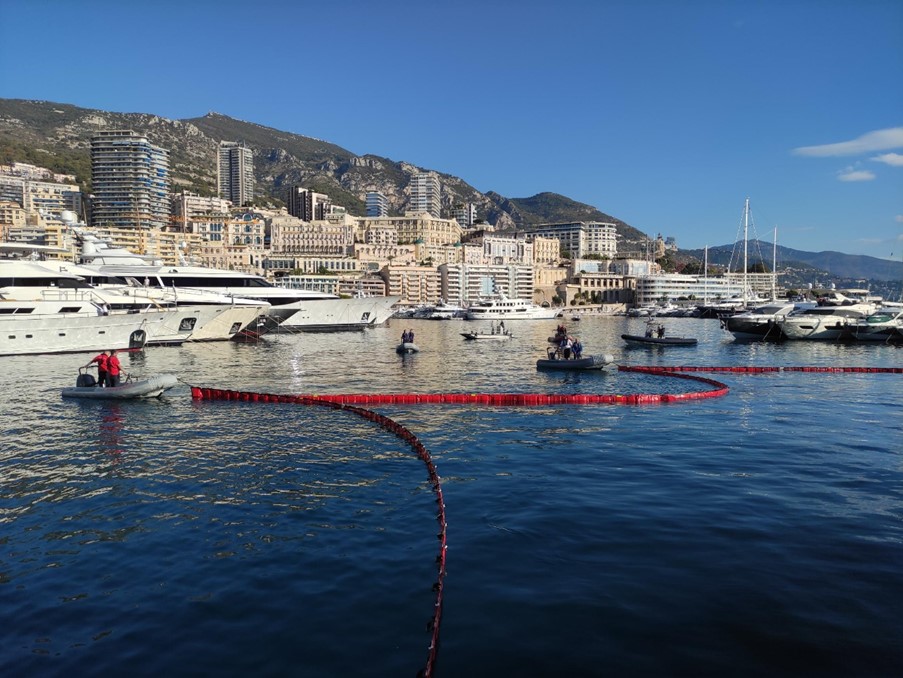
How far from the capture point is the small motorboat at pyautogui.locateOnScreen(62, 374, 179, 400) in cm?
2300

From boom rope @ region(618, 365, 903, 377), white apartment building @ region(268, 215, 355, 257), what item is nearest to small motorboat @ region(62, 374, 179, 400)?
boom rope @ region(618, 365, 903, 377)

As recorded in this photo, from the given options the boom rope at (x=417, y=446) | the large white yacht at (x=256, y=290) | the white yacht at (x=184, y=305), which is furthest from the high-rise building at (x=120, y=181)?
the boom rope at (x=417, y=446)

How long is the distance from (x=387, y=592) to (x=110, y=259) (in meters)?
57.2

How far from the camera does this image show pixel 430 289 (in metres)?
174

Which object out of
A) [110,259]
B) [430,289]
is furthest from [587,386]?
A: [430,289]

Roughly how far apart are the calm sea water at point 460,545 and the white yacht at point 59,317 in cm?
2338

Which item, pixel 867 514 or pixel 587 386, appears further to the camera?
pixel 587 386

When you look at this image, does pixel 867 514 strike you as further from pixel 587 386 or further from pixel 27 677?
pixel 587 386

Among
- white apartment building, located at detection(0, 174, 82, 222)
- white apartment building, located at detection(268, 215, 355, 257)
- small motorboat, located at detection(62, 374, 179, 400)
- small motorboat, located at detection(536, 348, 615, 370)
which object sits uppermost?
white apartment building, located at detection(0, 174, 82, 222)

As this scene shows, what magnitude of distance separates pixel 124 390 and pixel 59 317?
23.3 metres

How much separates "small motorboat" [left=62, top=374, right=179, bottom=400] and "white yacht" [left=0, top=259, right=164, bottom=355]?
2121 centimetres

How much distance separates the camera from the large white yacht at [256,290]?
5691 cm

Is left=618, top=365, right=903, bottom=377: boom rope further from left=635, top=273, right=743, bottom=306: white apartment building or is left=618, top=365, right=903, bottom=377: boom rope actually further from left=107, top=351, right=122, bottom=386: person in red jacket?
left=635, top=273, right=743, bottom=306: white apartment building

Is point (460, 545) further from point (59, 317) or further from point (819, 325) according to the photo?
point (819, 325)
